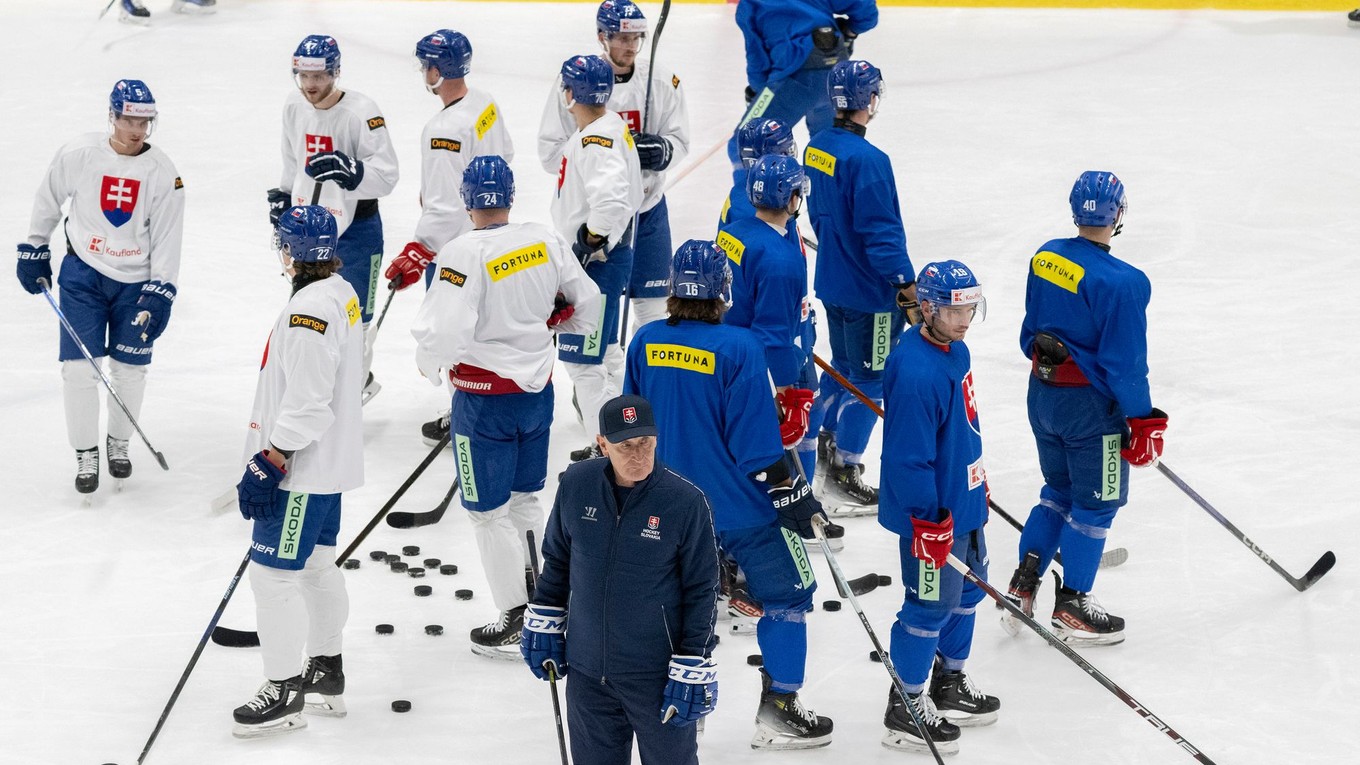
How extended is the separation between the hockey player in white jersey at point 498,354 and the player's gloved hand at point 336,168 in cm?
148

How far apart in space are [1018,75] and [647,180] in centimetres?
594

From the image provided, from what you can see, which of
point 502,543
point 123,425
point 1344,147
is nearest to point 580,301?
point 502,543

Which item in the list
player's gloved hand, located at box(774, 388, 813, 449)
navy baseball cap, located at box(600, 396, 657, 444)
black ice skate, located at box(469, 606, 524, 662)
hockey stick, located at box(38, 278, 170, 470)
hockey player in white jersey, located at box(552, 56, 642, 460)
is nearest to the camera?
navy baseball cap, located at box(600, 396, 657, 444)

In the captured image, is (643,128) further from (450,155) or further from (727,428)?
(727,428)

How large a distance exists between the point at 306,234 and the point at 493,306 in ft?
2.28

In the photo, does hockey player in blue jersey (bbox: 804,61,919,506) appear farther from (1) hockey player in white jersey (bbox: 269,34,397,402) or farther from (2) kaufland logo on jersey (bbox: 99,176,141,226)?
(2) kaufland logo on jersey (bbox: 99,176,141,226)

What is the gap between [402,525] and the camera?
5.71 meters

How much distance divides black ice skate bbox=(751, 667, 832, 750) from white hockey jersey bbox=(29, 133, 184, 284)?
114 inches

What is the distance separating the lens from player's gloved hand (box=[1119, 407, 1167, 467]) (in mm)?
4879

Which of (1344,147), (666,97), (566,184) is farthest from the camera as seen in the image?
(1344,147)

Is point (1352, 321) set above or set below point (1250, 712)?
above

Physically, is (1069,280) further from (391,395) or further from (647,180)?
(391,395)

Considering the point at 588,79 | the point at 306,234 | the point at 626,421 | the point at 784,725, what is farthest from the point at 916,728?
the point at 588,79

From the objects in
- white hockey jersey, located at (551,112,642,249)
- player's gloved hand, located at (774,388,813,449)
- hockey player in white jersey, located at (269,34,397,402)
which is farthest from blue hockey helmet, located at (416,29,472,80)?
player's gloved hand, located at (774,388,813,449)
